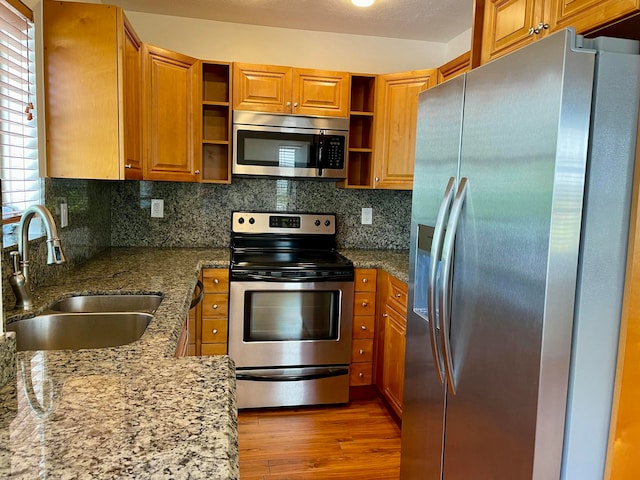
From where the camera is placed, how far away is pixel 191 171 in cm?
297

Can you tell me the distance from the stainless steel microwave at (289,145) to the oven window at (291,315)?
759 millimetres

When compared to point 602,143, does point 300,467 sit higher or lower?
lower

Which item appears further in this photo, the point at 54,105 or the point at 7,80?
the point at 54,105

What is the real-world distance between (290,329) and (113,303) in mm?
1204

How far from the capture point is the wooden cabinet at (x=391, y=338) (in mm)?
2635

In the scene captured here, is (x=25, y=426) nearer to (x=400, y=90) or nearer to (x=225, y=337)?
(x=225, y=337)

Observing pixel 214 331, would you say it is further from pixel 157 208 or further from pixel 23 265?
pixel 23 265

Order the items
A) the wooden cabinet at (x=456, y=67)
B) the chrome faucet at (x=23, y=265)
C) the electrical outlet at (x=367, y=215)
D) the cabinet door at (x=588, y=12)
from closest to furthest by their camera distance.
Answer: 1. the cabinet door at (x=588, y=12)
2. the chrome faucet at (x=23, y=265)
3. the wooden cabinet at (x=456, y=67)
4. the electrical outlet at (x=367, y=215)

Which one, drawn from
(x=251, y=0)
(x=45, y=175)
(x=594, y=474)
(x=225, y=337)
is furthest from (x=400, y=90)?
(x=594, y=474)

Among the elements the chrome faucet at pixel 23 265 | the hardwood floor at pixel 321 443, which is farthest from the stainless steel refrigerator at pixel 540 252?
the chrome faucet at pixel 23 265

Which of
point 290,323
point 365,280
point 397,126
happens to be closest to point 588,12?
point 397,126

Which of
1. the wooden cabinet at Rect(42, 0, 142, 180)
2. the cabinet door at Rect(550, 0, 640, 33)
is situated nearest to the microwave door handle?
the wooden cabinet at Rect(42, 0, 142, 180)

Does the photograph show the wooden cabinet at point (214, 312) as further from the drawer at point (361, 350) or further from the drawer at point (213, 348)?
the drawer at point (361, 350)

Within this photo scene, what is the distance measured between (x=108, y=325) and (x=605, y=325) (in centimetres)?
156
